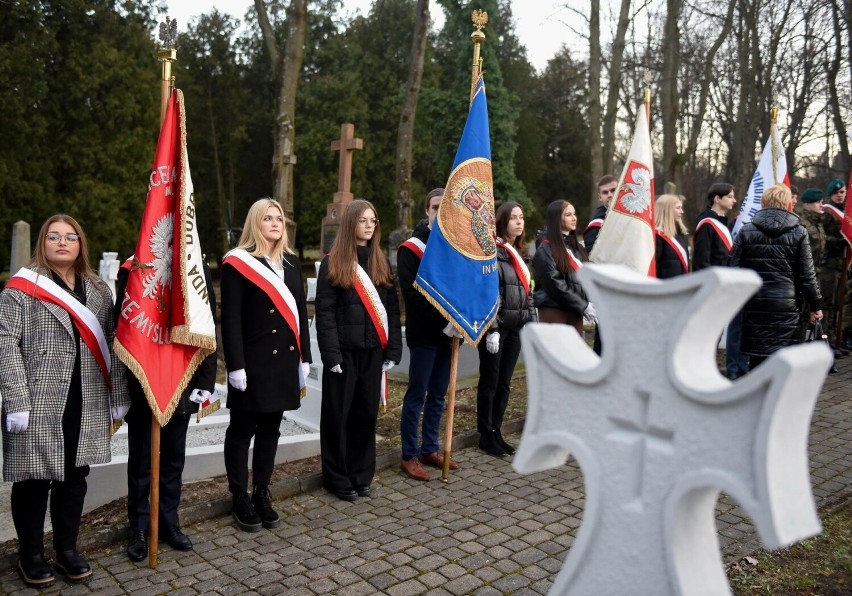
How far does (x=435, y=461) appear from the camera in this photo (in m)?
5.80

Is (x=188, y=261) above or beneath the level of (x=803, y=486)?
above

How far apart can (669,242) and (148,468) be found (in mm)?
5346

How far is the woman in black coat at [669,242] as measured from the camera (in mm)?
7551

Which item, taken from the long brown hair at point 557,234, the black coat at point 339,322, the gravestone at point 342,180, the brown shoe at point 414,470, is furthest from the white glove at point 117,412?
the gravestone at point 342,180

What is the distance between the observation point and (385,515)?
4898 millimetres

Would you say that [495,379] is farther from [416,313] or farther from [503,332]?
[416,313]

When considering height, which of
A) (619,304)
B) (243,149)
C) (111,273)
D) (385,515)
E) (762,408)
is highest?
(243,149)

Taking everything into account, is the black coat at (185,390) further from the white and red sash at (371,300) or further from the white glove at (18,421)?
the white and red sash at (371,300)

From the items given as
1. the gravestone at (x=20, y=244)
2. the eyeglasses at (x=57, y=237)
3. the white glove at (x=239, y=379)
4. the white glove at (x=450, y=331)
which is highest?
the eyeglasses at (x=57, y=237)

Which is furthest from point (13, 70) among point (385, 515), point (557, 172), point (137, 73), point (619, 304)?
point (557, 172)

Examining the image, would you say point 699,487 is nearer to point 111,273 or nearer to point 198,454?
point 198,454

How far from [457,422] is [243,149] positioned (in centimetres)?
2755

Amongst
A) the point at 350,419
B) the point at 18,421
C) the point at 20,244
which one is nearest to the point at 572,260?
the point at 350,419

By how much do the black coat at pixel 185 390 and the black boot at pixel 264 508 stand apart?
671mm
